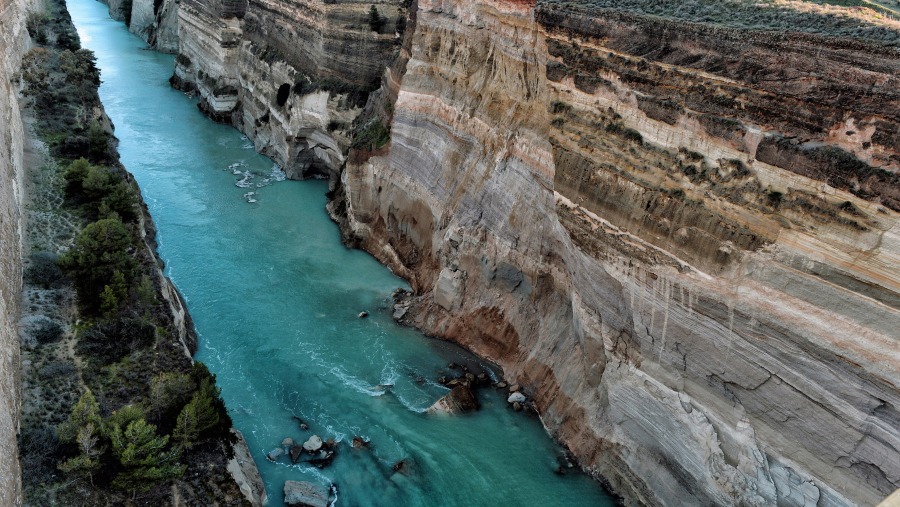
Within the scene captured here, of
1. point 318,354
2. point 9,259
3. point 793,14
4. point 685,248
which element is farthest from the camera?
point 318,354

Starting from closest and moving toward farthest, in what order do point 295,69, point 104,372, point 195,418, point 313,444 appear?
point 195,418
point 104,372
point 313,444
point 295,69

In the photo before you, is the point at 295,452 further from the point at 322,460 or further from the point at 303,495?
the point at 303,495

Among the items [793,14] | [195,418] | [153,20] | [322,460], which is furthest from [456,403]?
[153,20]

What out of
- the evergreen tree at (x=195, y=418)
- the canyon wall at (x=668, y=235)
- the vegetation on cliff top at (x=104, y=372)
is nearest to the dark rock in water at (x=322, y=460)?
the vegetation on cliff top at (x=104, y=372)

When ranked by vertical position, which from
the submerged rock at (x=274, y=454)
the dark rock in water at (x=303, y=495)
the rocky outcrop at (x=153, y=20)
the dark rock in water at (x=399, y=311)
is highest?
the rocky outcrop at (x=153, y=20)

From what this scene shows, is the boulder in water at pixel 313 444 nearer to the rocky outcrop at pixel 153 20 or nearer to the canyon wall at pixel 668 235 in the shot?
the canyon wall at pixel 668 235

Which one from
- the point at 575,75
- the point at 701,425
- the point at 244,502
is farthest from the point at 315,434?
the point at 575,75
